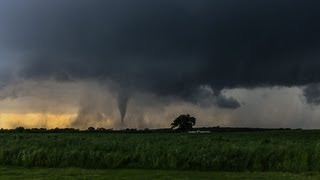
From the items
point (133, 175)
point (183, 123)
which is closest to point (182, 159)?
point (133, 175)

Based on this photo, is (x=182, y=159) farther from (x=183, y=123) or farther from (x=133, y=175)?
(x=183, y=123)

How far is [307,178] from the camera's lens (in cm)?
2950

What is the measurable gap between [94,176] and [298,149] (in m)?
15.8

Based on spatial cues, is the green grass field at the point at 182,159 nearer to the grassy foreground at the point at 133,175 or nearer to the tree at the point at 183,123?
the grassy foreground at the point at 133,175

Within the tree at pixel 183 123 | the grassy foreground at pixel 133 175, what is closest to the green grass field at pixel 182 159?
the grassy foreground at pixel 133 175

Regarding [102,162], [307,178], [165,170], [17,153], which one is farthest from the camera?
[17,153]

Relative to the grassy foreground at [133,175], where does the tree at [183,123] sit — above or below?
above

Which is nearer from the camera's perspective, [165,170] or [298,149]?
[165,170]

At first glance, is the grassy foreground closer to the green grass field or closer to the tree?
the green grass field

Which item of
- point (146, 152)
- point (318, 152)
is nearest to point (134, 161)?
point (146, 152)

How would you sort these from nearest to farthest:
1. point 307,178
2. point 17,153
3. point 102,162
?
1. point 307,178
2. point 102,162
3. point 17,153

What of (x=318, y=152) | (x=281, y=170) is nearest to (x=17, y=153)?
(x=281, y=170)

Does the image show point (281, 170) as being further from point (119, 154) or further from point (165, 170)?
point (119, 154)

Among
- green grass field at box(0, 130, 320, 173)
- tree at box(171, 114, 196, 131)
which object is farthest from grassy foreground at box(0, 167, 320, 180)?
tree at box(171, 114, 196, 131)
